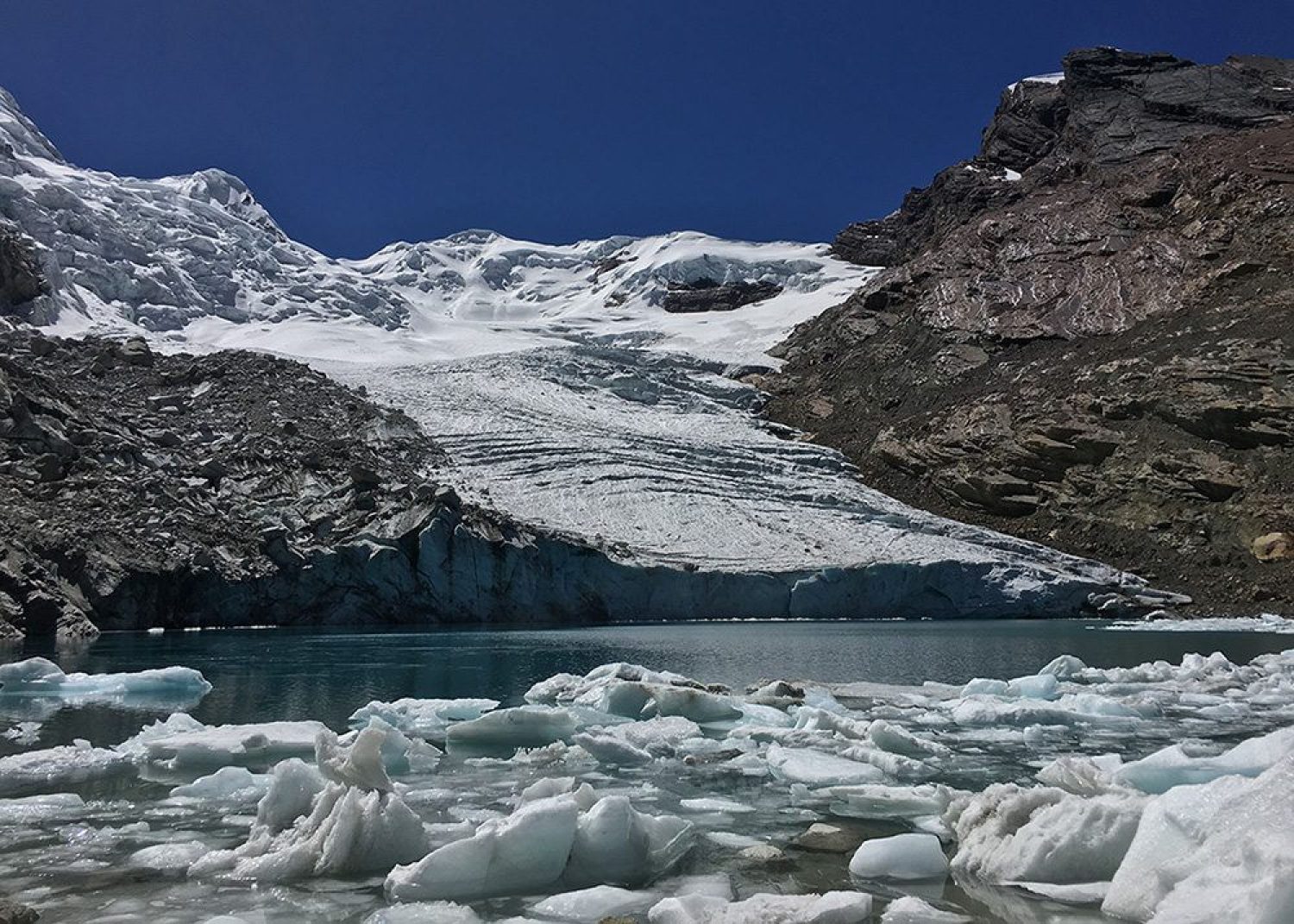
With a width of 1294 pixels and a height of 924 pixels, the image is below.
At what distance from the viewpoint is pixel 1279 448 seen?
117ft

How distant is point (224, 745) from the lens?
8516 mm

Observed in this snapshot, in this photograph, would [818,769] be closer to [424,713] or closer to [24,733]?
[424,713]

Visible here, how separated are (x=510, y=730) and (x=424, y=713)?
1771mm

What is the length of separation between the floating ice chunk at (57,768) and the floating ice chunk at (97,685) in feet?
15.5

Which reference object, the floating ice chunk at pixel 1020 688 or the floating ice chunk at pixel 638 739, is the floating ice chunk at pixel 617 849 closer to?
the floating ice chunk at pixel 638 739

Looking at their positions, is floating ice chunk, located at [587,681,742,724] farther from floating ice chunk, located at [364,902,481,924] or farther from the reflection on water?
floating ice chunk, located at [364,902,481,924]

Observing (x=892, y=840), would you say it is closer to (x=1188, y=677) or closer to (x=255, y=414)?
(x=1188, y=677)

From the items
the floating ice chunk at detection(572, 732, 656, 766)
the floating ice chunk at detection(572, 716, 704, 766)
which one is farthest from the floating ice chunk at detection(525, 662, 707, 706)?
the floating ice chunk at detection(572, 732, 656, 766)

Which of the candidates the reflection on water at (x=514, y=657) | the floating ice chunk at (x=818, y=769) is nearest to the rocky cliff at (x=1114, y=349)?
the reflection on water at (x=514, y=657)

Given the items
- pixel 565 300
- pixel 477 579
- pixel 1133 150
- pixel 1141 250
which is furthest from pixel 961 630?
pixel 565 300

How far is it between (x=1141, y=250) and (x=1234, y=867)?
190 ft

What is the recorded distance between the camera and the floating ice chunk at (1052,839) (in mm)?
4891

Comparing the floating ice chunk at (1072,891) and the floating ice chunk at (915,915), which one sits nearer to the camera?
the floating ice chunk at (915,915)

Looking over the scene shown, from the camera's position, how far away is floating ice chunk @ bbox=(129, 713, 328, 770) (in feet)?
27.3
